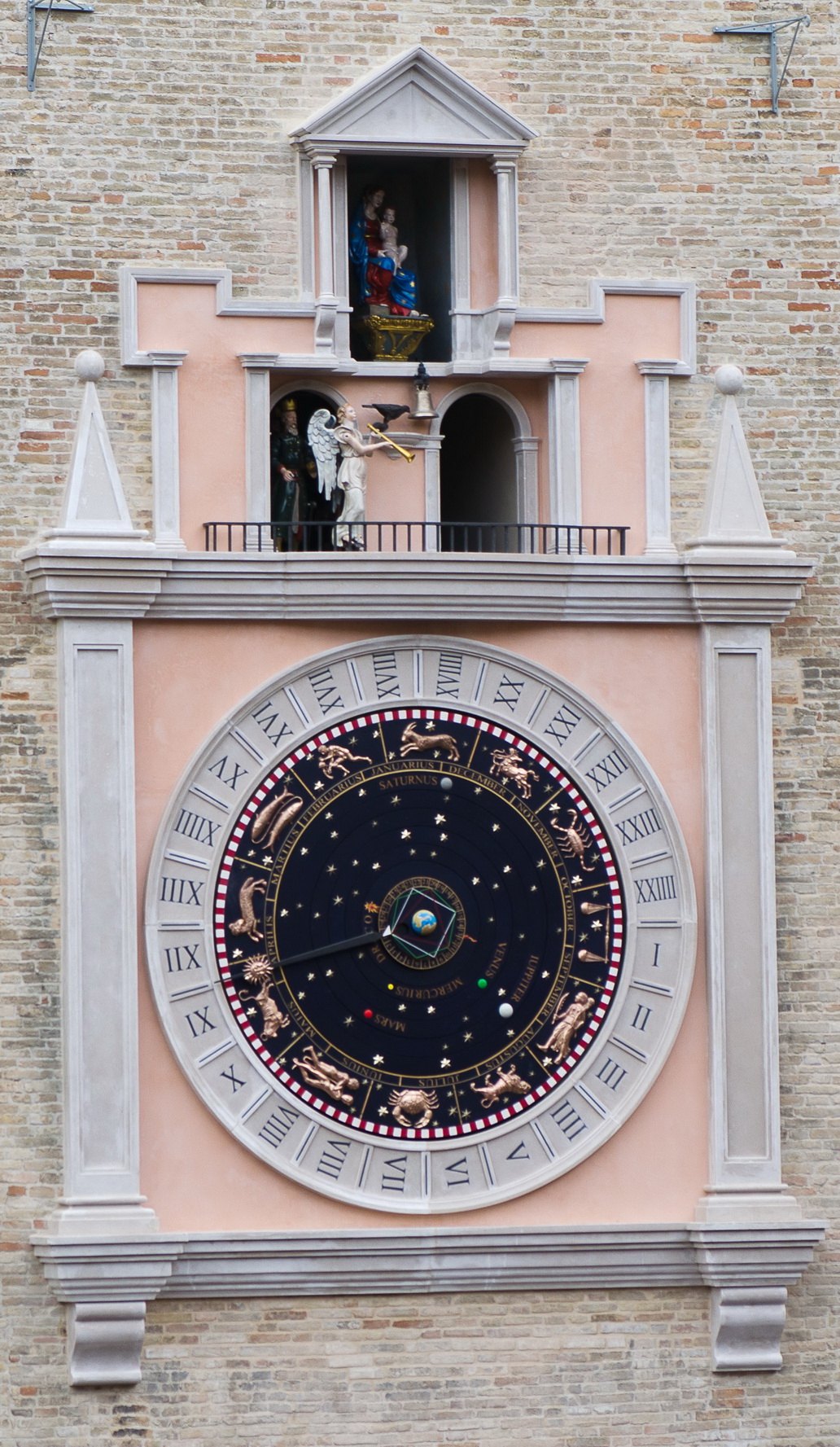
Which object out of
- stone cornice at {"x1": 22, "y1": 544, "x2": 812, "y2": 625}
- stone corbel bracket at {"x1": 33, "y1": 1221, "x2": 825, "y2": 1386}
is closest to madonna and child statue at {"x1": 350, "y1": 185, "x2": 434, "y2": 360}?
stone cornice at {"x1": 22, "y1": 544, "x2": 812, "y2": 625}

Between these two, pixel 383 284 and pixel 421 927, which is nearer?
pixel 421 927

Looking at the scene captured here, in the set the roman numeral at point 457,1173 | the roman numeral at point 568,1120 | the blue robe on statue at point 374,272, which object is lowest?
the roman numeral at point 457,1173

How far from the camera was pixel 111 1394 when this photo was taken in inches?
609

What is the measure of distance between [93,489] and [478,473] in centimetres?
266

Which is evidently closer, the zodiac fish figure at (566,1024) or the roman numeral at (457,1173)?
the roman numeral at (457,1173)

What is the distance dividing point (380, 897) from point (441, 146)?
3.89 metres

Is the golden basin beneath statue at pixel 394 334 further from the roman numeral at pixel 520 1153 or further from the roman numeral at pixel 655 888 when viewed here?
the roman numeral at pixel 520 1153

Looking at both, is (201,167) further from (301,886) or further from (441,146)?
(301,886)

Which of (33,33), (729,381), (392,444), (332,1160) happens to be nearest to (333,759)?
(392,444)

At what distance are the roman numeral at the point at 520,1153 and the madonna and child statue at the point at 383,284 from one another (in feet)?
13.7

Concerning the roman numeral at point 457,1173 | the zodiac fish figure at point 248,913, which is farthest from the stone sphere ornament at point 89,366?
the roman numeral at point 457,1173

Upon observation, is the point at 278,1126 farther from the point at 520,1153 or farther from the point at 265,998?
the point at 520,1153

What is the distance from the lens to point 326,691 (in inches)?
625

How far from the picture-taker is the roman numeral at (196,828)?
15.7 m
